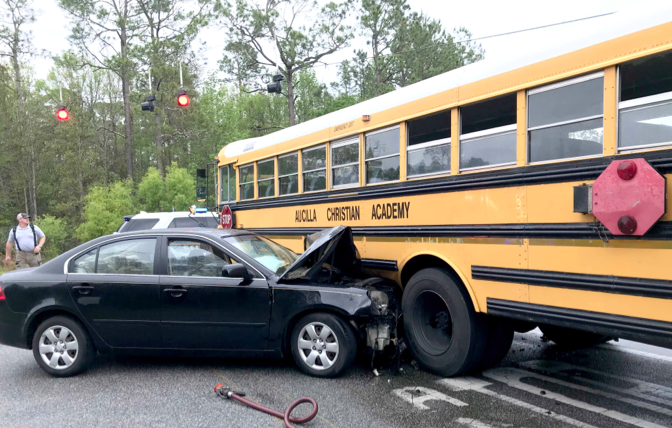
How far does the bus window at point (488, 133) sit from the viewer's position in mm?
4782

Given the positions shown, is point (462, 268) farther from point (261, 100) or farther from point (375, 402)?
point (261, 100)

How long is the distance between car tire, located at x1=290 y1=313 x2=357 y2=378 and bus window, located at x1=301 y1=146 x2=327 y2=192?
98.7 inches

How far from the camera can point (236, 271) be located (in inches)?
202

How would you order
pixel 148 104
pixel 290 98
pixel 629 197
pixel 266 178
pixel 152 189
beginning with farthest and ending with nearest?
1. pixel 152 189
2. pixel 290 98
3. pixel 148 104
4. pixel 266 178
5. pixel 629 197

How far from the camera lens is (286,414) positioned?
409 cm

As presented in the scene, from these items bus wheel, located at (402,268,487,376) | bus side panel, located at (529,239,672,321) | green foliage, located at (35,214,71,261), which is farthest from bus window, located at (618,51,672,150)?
green foliage, located at (35,214,71,261)

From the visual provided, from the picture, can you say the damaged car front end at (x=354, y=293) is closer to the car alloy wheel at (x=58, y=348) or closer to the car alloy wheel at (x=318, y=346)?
the car alloy wheel at (x=318, y=346)

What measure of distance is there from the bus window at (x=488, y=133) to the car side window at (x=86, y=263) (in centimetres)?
377

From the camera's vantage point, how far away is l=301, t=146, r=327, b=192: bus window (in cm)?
734

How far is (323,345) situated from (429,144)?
2.27 metres

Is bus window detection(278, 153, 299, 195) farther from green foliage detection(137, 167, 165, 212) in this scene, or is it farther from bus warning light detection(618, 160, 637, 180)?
green foliage detection(137, 167, 165, 212)

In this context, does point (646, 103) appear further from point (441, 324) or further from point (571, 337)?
point (571, 337)

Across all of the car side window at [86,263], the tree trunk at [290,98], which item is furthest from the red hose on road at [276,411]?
the tree trunk at [290,98]

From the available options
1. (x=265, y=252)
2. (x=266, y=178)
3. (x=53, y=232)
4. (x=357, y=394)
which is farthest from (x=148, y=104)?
(x=53, y=232)
